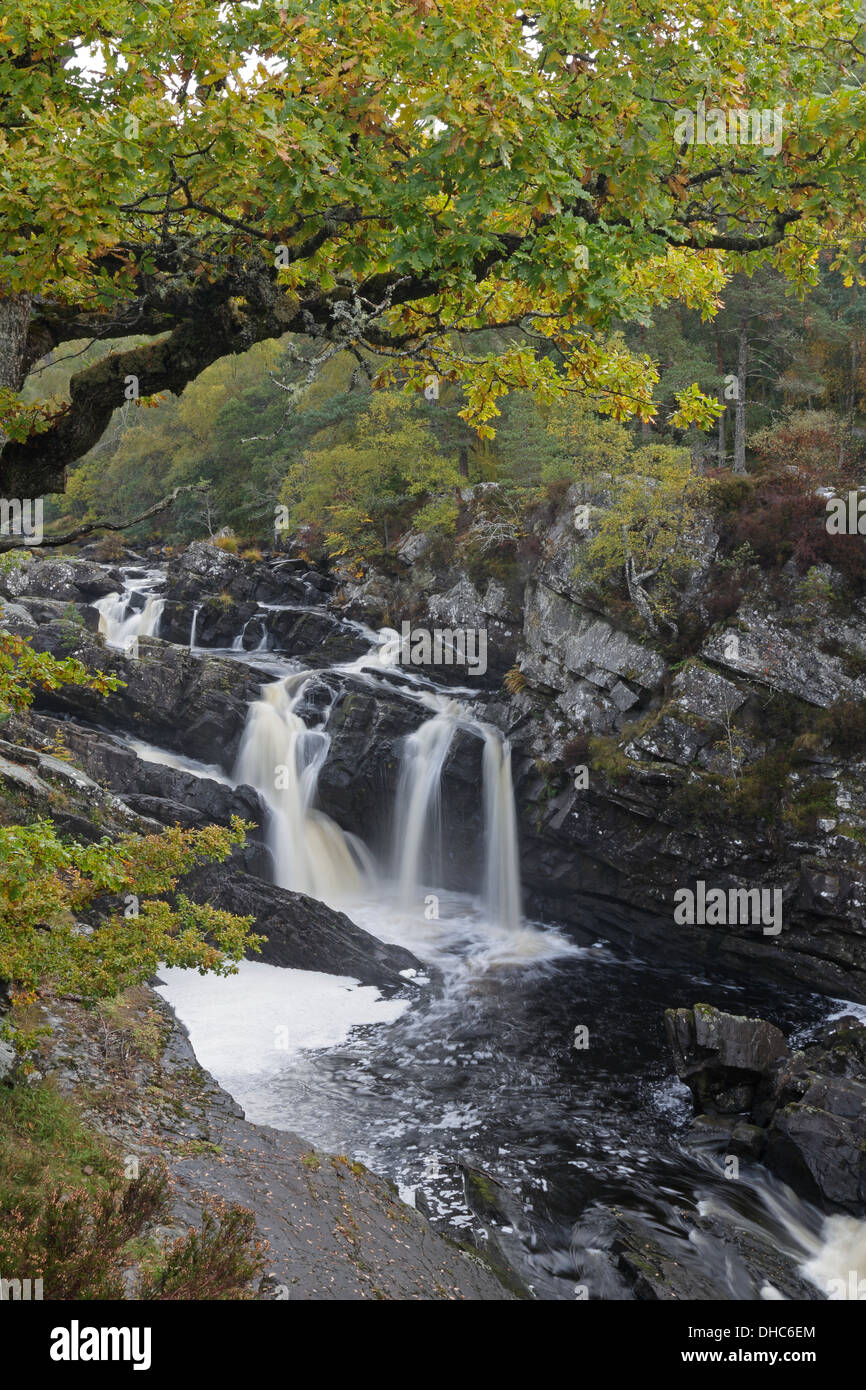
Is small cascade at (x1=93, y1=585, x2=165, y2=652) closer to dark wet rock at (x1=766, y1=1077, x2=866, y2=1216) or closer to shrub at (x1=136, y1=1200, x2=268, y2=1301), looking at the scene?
dark wet rock at (x1=766, y1=1077, x2=866, y2=1216)

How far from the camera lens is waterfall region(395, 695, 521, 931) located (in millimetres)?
23938

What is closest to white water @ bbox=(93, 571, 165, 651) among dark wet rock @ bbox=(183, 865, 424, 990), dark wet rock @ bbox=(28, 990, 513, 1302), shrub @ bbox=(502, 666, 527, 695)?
shrub @ bbox=(502, 666, 527, 695)

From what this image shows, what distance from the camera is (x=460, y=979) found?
1923 centimetres

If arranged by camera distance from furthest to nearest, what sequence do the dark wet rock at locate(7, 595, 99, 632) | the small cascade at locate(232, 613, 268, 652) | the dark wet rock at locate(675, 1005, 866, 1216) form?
the small cascade at locate(232, 613, 268, 652) < the dark wet rock at locate(7, 595, 99, 632) < the dark wet rock at locate(675, 1005, 866, 1216)

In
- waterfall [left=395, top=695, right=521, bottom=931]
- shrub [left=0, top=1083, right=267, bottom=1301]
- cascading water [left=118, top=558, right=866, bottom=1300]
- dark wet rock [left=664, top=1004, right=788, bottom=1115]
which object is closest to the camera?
shrub [left=0, top=1083, right=267, bottom=1301]

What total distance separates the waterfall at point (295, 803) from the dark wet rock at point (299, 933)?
3.07 m

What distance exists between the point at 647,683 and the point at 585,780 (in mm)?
3052

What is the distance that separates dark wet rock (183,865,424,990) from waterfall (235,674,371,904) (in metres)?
3.07

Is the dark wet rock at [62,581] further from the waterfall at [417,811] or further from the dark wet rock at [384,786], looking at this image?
the waterfall at [417,811]

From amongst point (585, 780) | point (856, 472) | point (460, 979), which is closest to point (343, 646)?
point (585, 780)

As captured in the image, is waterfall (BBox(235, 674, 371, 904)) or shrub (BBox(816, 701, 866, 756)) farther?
waterfall (BBox(235, 674, 371, 904))

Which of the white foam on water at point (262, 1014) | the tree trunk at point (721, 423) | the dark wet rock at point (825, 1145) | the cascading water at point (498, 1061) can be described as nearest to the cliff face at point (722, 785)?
the cascading water at point (498, 1061)

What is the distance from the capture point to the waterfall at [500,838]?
23.5 m

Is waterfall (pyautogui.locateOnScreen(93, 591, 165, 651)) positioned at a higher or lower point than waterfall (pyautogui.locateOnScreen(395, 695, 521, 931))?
higher
